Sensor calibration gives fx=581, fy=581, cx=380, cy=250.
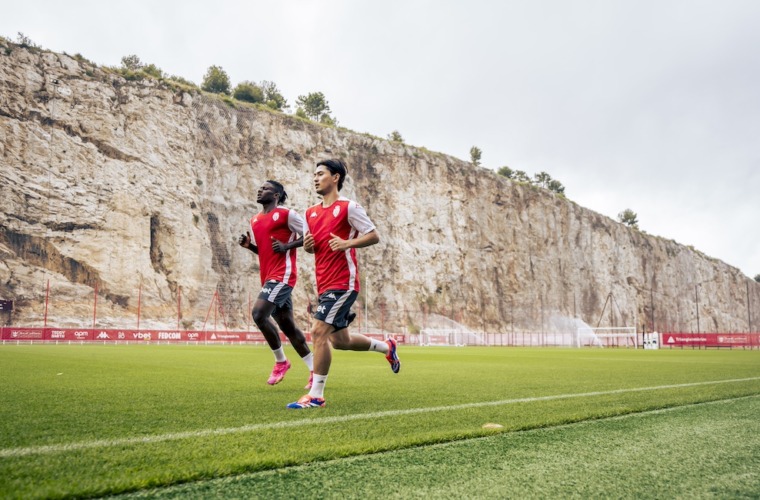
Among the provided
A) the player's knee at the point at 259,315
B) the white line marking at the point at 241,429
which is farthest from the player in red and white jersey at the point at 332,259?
the player's knee at the point at 259,315

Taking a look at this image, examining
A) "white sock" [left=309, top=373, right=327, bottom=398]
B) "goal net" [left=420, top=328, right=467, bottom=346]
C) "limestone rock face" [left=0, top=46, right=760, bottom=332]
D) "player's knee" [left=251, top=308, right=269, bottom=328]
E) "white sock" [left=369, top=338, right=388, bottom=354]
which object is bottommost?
"goal net" [left=420, top=328, right=467, bottom=346]

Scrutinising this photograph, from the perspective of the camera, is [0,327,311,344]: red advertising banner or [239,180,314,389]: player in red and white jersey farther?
[0,327,311,344]: red advertising banner

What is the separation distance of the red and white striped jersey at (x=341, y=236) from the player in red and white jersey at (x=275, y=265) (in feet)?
3.36

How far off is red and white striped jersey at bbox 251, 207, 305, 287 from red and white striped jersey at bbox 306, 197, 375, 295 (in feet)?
3.83

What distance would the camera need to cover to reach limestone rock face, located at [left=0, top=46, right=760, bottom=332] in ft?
117

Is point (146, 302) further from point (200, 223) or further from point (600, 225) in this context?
point (600, 225)

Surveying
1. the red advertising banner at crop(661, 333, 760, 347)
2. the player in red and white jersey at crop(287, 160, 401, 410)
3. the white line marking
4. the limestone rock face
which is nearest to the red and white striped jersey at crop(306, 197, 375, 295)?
the player in red and white jersey at crop(287, 160, 401, 410)

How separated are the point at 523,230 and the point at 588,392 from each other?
5449 cm

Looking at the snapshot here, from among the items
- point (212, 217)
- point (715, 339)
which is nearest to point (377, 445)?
point (212, 217)

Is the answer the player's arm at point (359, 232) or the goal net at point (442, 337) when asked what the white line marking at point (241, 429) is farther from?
the goal net at point (442, 337)

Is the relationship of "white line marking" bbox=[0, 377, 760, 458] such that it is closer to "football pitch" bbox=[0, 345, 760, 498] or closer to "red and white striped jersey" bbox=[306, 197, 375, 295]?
"football pitch" bbox=[0, 345, 760, 498]

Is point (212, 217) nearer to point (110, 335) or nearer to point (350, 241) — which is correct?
point (110, 335)

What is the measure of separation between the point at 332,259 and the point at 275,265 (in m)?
1.43

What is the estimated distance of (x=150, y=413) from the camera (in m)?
3.99
